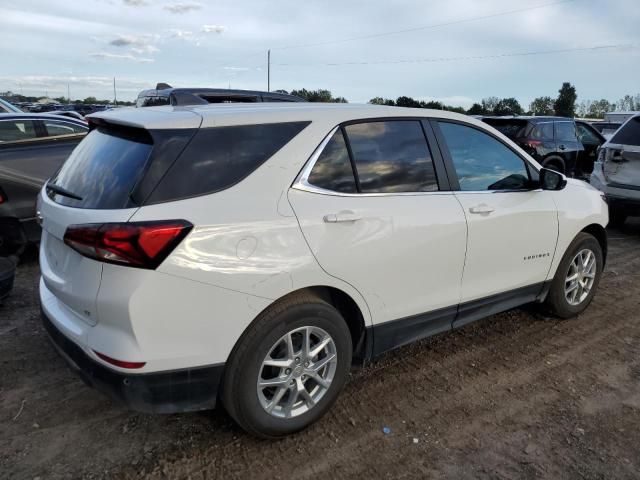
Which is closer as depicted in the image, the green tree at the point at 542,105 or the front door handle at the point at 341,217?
the front door handle at the point at 341,217

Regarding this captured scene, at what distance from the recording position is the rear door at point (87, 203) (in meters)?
2.30

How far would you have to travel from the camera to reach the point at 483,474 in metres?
2.57

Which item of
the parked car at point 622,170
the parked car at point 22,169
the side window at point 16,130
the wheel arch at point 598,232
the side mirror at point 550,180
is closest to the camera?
the side mirror at point 550,180

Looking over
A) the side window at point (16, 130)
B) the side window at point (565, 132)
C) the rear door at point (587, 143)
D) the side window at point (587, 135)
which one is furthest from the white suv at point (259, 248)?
the side window at point (587, 135)

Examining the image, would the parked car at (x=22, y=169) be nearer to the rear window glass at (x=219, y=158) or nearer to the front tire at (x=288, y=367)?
the rear window glass at (x=219, y=158)

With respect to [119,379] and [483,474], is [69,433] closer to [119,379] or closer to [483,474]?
[119,379]

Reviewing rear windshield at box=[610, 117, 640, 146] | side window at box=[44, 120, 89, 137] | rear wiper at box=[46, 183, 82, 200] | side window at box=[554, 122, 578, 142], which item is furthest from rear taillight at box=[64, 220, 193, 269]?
side window at box=[554, 122, 578, 142]

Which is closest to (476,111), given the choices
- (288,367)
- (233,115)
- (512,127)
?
(512,127)

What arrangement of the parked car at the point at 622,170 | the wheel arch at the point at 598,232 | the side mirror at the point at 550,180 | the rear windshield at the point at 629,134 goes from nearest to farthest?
the side mirror at the point at 550,180 < the wheel arch at the point at 598,232 < the parked car at the point at 622,170 < the rear windshield at the point at 629,134

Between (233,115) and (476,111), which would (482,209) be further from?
(476,111)

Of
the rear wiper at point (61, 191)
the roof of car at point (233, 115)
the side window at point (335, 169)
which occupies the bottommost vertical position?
the rear wiper at point (61, 191)

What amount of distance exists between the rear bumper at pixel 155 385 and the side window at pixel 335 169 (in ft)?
3.44

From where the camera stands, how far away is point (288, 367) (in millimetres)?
2674

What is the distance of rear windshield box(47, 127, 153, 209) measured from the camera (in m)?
2.34
